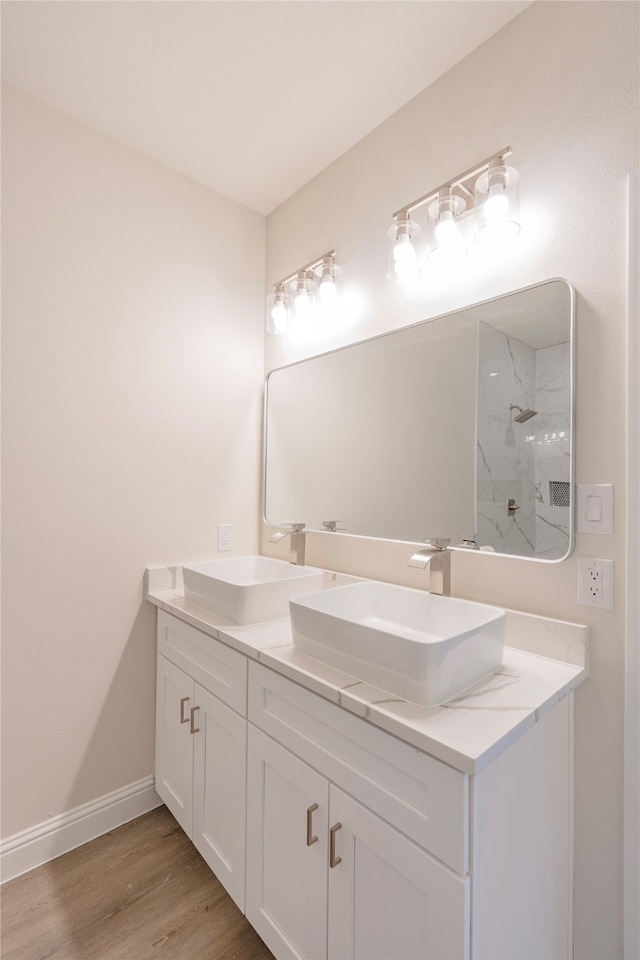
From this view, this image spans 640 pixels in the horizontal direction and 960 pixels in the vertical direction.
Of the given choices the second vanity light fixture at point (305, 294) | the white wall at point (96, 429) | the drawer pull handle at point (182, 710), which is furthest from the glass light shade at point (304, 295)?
the drawer pull handle at point (182, 710)

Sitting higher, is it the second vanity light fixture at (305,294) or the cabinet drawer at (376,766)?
the second vanity light fixture at (305,294)

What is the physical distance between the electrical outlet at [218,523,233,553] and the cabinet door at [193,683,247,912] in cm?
65

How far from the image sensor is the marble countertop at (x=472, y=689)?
2.67 ft

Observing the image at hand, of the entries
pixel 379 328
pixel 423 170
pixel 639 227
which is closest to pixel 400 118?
pixel 423 170

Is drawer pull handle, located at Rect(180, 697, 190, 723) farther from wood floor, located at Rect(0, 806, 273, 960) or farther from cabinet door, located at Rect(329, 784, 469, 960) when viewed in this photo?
cabinet door, located at Rect(329, 784, 469, 960)

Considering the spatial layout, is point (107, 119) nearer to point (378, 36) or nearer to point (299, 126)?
point (299, 126)

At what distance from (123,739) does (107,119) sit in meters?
2.27

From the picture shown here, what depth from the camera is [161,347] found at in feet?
6.20

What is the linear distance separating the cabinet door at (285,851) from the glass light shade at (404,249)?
141cm

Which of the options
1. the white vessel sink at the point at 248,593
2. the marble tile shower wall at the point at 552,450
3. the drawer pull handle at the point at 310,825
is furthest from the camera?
the white vessel sink at the point at 248,593

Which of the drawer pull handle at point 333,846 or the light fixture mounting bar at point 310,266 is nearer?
the drawer pull handle at point 333,846

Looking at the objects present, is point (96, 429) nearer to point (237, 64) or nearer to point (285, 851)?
point (237, 64)

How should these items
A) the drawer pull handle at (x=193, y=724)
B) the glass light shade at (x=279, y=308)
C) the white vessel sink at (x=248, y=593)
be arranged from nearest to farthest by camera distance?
the white vessel sink at (x=248, y=593) < the drawer pull handle at (x=193, y=724) < the glass light shade at (x=279, y=308)

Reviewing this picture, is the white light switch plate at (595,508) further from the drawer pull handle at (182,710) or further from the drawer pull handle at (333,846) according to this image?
the drawer pull handle at (182,710)
